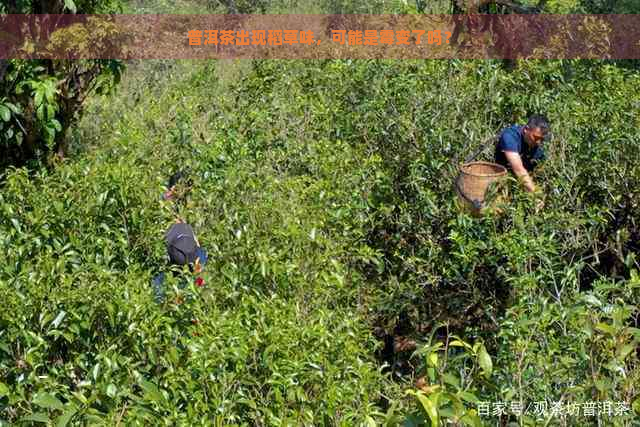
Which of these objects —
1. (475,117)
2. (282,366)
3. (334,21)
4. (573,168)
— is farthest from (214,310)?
(334,21)

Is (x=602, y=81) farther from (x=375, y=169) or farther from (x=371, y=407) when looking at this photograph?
(x=371, y=407)

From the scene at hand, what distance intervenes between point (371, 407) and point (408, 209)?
2086 mm

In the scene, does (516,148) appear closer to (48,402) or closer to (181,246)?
(181,246)

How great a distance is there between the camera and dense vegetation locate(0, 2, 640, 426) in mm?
2418

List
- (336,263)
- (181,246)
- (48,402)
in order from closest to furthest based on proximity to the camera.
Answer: (48,402), (336,263), (181,246)

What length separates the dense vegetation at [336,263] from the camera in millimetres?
2418

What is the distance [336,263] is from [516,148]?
5.82 ft

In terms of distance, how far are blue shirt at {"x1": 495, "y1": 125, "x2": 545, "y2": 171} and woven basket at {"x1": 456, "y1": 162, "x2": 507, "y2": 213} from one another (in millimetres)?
187

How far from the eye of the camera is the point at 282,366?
2537mm

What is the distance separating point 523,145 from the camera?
15.4 feet

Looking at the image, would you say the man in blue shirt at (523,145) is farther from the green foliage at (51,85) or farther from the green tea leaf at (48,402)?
the green tea leaf at (48,402)

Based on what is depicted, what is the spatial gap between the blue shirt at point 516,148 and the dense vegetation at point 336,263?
0.51 feet

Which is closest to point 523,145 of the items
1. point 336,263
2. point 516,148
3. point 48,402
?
point 516,148

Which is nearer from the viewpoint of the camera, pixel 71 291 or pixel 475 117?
pixel 71 291
